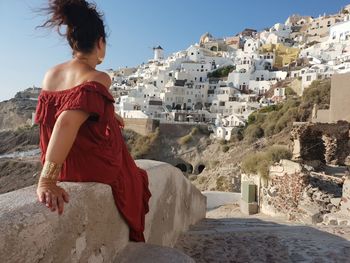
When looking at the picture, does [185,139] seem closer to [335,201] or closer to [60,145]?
[335,201]

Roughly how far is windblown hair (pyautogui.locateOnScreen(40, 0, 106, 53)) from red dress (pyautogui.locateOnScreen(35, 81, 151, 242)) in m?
0.32

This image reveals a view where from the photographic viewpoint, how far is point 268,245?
4156mm

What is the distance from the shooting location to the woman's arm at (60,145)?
188 centimetres

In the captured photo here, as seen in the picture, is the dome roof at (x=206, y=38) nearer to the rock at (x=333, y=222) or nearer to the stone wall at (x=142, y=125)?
the stone wall at (x=142, y=125)

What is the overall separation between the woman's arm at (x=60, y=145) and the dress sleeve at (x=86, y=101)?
1.1 inches

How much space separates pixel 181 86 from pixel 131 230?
55.8 metres

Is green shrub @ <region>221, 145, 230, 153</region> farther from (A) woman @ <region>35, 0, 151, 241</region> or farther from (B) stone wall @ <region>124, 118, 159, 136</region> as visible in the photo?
(A) woman @ <region>35, 0, 151, 241</region>

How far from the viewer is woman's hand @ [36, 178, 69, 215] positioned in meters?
1.76

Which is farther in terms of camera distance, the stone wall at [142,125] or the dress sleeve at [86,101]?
the stone wall at [142,125]

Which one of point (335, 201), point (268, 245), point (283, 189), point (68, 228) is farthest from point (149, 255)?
point (283, 189)

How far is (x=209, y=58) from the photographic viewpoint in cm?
7281

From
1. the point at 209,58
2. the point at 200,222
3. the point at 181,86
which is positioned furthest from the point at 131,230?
the point at 209,58

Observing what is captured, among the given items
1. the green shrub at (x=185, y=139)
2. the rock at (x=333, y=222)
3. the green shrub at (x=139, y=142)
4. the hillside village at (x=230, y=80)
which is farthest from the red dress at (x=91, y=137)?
the green shrub at (x=185, y=139)

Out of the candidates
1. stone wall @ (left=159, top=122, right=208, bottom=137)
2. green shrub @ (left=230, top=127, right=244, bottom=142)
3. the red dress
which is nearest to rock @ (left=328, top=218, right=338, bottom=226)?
the red dress
